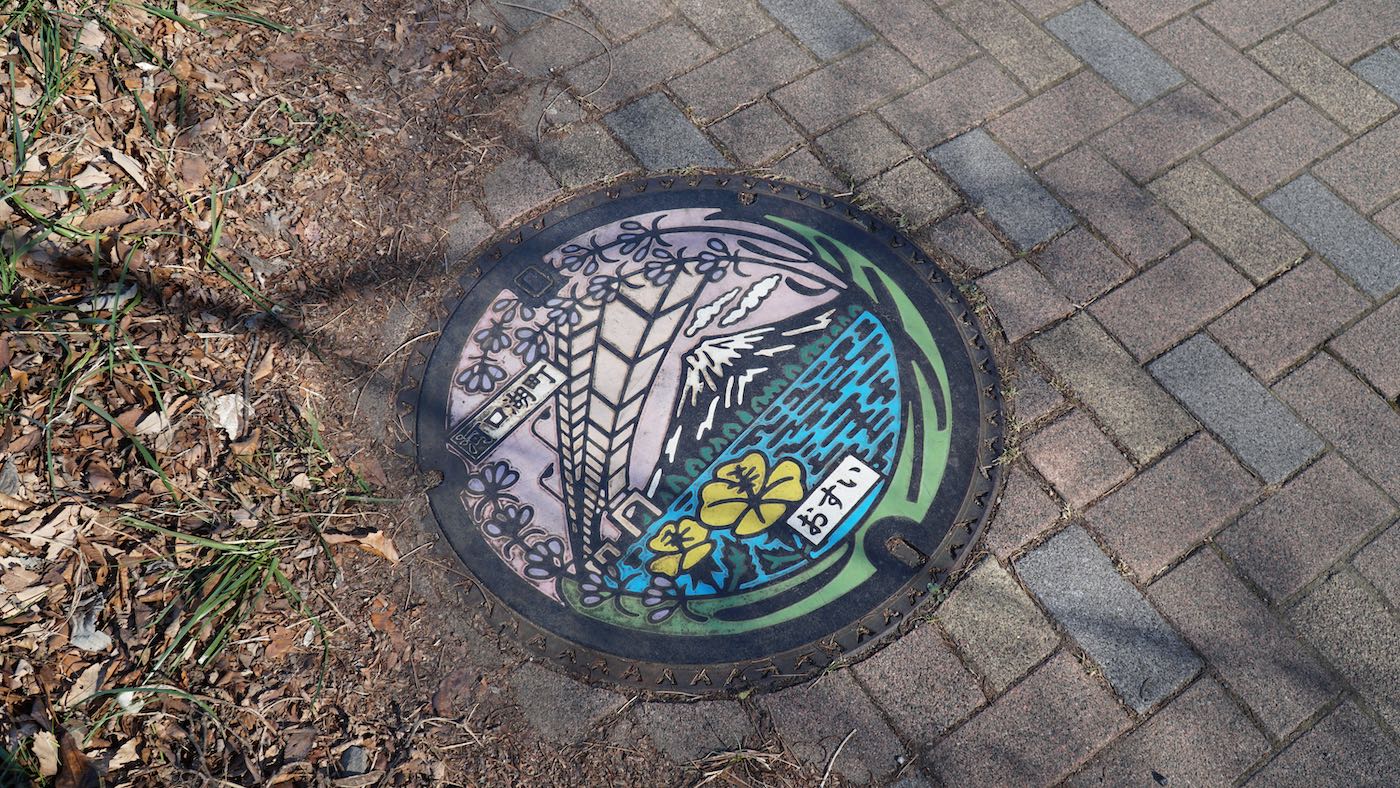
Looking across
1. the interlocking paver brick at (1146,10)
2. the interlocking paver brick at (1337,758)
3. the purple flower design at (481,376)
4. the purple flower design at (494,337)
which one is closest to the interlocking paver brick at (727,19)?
the interlocking paver brick at (1146,10)

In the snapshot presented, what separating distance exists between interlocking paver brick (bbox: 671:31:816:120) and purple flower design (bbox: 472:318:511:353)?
3.40 feet

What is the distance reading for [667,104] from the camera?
3.32m

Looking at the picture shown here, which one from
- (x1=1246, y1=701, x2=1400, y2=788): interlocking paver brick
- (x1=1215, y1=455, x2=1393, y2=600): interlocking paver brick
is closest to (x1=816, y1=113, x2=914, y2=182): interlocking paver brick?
(x1=1215, y1=455, x2=1393, y2=600): interlocking paver brick

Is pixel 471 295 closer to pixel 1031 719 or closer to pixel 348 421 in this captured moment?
pixel 348 421

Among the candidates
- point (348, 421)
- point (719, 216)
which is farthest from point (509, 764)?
point (719, 216)

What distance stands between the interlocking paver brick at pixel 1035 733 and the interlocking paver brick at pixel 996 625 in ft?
0.15

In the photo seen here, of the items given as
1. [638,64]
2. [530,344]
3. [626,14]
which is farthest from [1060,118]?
[530,344]

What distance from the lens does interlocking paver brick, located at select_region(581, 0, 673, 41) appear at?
3533 mm

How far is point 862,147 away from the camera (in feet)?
10.5

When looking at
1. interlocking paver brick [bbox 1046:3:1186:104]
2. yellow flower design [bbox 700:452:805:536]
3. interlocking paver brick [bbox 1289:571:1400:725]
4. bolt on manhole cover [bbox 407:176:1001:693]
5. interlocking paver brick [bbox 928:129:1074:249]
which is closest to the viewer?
interlocking paver brick [bbox 1289:571:1400:725]

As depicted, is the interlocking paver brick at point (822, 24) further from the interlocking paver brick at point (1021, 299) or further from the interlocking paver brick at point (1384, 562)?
the interlocking paver brick at point (1384, 562)

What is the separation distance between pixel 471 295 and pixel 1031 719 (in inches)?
74.3

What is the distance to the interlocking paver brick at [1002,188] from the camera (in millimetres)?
3018

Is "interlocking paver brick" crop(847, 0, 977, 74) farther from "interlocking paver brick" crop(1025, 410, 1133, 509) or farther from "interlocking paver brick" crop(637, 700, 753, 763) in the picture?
"interlocking paver brick" crop(637, 700, 753, 763)
